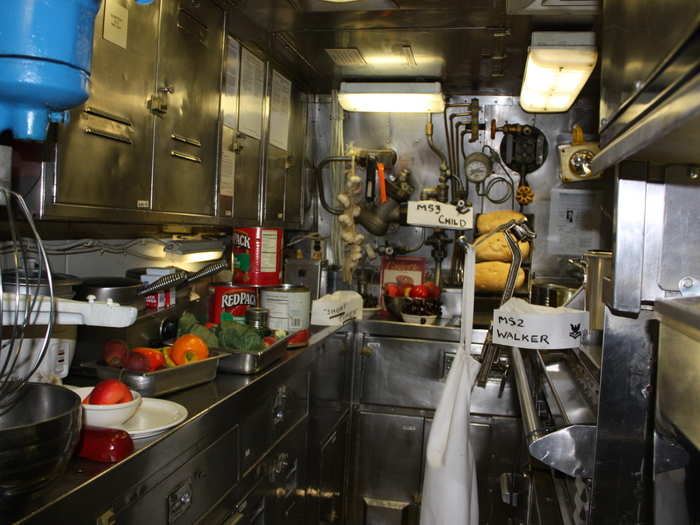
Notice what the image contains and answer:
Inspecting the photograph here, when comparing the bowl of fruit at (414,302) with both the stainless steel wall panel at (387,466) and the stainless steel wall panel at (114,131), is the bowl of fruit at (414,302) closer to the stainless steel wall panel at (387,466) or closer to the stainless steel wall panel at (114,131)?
the stainless steel wall panel at (387,466)

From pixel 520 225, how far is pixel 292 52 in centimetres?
172

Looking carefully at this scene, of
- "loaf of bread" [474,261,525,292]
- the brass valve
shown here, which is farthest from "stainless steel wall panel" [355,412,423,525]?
the brass valve

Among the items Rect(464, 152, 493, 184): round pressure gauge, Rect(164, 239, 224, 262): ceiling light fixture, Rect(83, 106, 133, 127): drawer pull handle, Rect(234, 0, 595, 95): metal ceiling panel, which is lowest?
Rect(164, 239, 224, 262): ceiling light fixture

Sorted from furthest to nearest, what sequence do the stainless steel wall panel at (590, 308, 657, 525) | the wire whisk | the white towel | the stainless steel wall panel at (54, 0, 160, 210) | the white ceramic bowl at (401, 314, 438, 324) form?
the white ceramic bowl at (401, 314, 438, 324) < the white towel < the stainless steel wall panel at (54, 0, 160, 210) < the stainless steel wall panel at (590, 308, 657, 525) < the wire whisk

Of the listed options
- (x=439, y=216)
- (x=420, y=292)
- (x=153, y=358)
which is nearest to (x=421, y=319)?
(x=420, y=292)

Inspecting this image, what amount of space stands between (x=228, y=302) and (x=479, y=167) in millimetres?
2119

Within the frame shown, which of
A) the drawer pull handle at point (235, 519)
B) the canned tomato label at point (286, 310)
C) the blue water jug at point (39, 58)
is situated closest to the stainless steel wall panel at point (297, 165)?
the canned tomato label at point (286, 310)

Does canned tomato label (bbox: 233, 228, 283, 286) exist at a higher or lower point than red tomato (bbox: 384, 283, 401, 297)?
higher

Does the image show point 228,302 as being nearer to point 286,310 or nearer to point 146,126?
point 286,310

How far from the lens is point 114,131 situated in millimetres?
1936

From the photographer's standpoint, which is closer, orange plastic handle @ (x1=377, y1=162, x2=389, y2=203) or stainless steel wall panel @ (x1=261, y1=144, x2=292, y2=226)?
stainless steel wall panel @ (x1=261, y1=144, x2=292, y2=226)

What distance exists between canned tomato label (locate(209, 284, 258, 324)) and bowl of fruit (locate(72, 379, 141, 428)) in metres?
1.15

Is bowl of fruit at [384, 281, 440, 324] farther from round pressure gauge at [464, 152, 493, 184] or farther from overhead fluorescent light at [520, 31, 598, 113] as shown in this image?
overhead fluorescent light at [520, 31, 598, 113]

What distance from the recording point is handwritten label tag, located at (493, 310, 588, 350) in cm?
188
